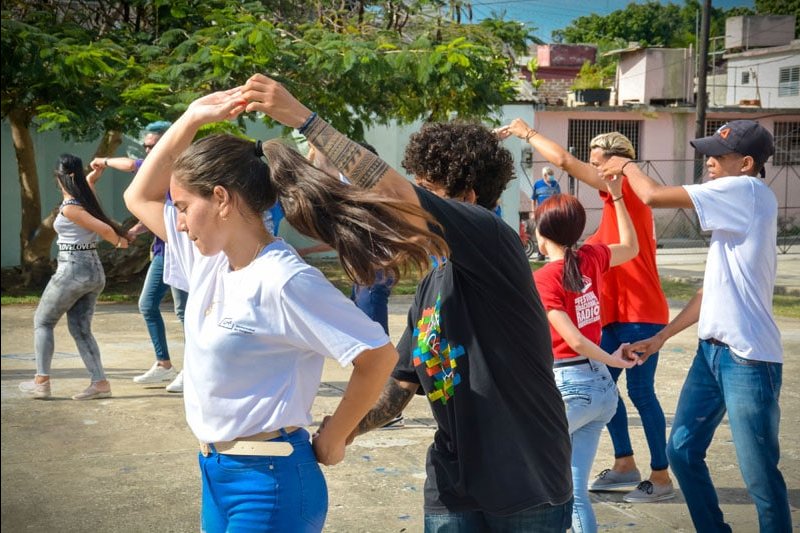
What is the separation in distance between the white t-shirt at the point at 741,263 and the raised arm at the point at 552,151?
0.55m

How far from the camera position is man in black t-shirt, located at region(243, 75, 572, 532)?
2.59 m

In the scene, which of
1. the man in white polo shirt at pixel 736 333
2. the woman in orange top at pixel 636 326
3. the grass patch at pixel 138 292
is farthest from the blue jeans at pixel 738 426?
the grass patch at pixel 138 292

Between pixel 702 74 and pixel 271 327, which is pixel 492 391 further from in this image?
pixel 702 74

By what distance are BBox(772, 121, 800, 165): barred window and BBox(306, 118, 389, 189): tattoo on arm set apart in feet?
95.8

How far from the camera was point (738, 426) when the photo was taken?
12.9 ft

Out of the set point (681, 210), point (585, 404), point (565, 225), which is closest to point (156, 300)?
point (565, 225)

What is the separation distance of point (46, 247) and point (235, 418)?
13294 millimetres

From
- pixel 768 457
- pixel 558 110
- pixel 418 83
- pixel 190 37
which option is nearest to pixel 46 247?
pixel 190 37

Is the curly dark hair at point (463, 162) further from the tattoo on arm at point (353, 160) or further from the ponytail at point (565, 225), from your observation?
the ponytail at point (565, 225)

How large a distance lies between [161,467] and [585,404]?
265 centimetres

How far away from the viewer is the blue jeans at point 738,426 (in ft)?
12.9

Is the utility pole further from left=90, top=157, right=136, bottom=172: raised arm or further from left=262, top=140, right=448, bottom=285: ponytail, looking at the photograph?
left=262, top=140, right=448, bottom=285: ponytail

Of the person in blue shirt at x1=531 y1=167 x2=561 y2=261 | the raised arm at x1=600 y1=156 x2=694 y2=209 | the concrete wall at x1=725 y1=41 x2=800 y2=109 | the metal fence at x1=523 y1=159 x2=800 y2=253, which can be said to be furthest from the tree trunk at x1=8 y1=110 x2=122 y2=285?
the concrete wall at x1=725 y1=41 x2=800 y2=109

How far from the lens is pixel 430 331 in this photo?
9.36ft
